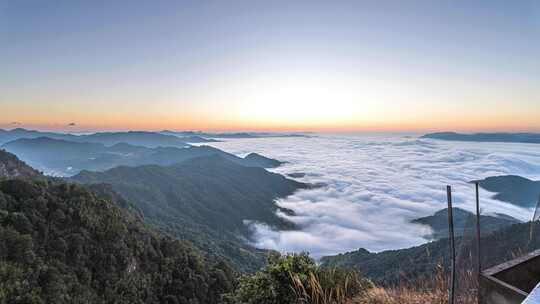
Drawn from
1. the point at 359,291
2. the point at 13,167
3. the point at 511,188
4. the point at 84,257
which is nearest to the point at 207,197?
the point at 13,167

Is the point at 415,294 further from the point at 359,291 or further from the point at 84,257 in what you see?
the point at 84,257

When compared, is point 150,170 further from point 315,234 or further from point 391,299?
point 391,299

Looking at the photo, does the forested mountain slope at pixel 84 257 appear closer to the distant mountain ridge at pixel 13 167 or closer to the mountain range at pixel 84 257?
the mountain range at pixel 84 257

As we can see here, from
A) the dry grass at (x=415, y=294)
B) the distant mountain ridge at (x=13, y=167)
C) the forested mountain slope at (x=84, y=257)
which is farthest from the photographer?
the distant mountain ridge at (x=13, y=167)

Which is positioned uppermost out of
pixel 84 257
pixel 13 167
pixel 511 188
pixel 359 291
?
pixel 359 291

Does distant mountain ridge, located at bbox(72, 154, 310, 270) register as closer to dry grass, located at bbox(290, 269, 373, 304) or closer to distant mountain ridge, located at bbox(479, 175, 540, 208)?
dry grass, located at bbox(290, 269, 373, 304)

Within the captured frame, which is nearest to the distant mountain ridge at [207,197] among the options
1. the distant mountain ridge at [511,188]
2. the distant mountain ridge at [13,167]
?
the distant mountain ridge at [13,167]

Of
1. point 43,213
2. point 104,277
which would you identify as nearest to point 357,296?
point 104,277

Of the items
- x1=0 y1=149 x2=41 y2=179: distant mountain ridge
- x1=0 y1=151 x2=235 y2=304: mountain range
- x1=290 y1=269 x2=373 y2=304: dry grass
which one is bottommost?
x1=0 y1=151 x2=235 y2=304: mountain range

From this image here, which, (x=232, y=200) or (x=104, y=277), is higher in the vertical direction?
(x=104, y=277)

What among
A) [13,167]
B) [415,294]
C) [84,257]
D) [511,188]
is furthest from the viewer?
[511,188]

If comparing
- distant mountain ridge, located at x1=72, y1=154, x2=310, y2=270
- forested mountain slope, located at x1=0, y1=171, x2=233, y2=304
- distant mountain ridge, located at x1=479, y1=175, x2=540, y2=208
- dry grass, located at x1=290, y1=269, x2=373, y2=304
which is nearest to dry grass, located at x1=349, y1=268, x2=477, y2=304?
dry grass, located at x1=290, y1=269, x2=373, y2=304
